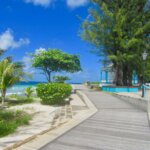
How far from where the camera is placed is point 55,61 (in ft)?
99.6

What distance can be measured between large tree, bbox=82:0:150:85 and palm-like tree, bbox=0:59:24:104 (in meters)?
12.2

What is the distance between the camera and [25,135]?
843cm

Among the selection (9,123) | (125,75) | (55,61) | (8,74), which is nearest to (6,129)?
(9,123)

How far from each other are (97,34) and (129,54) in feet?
13.4

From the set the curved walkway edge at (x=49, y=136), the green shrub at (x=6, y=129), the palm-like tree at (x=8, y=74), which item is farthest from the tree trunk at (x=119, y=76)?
the green shrub at (x=6, y=129)

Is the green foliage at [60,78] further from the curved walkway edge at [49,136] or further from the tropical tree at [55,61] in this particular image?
the curved walkway edge at [49,136]

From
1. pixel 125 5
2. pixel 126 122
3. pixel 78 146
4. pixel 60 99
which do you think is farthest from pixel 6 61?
pixel 125 5

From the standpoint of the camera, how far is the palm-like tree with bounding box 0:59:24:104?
64.7 feet

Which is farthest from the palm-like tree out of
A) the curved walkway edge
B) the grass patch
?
the curved walkway edge

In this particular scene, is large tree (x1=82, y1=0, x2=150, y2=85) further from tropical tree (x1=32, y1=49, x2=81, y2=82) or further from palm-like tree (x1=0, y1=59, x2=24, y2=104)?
palm-like tree (x1=0, y1=59, x2=24, y2=104)

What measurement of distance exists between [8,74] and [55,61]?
11001mm

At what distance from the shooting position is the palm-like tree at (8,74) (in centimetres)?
1973

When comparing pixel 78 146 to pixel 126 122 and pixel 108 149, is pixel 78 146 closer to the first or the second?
pixel 108 149

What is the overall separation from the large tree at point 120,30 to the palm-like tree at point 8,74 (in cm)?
1224
